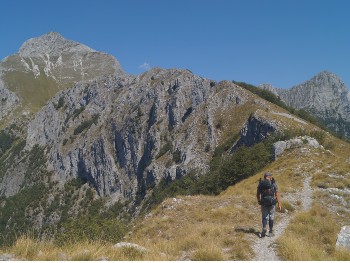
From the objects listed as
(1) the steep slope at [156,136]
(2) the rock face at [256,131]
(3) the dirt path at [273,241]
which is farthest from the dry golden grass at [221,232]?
(1) the steep slope at [156,136]

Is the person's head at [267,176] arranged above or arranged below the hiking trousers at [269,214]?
above

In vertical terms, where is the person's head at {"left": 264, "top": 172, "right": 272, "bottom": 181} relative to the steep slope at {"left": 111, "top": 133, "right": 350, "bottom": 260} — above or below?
above

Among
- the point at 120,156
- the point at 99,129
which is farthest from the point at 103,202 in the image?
the point at 99,129

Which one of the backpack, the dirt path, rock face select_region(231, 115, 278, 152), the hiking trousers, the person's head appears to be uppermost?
rock face select_region(231, 115, 278, 152)

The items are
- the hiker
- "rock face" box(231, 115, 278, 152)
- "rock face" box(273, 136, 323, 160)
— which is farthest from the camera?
"rock face" box(231, 115, 278, 152)

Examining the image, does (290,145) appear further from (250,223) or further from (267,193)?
(267,193)

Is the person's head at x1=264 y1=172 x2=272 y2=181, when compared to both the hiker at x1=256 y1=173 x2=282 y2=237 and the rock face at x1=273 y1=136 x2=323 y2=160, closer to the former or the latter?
the hiker at x1=256 y1=173 x2=282 y2=237

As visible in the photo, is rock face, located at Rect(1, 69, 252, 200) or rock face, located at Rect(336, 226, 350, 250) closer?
rock face, located at Rect(336, 226, 350, 250)

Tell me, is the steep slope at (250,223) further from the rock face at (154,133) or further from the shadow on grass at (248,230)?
the rock face at (154,133)

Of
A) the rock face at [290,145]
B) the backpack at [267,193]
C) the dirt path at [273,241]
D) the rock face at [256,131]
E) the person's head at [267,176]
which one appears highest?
the rock face at [256,131]

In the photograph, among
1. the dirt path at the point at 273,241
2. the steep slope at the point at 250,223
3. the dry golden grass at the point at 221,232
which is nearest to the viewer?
the dry golden grass at the point at 221,232

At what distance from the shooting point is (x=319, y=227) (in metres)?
17.5

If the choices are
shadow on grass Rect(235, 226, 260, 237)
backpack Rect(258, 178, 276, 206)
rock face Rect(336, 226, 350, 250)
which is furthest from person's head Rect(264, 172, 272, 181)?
rock face Rect(336, 226, 350, 250)

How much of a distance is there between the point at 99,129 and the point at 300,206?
582 feet
